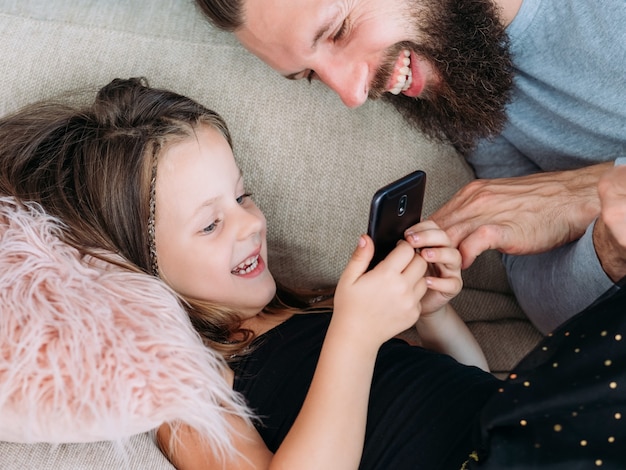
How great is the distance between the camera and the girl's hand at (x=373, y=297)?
0.95 m

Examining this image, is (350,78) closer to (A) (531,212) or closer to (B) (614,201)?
(A) (531,212)

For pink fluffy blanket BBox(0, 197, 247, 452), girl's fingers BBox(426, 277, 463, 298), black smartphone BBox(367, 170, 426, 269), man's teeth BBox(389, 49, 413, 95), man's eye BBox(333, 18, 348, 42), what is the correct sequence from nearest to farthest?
1. pink fluffy blanket BBox(0, 197, 247, 452)
2. black smartphone BBox(367, 170, 426, 269)
3. girl's fingers BBox(426, 277, 463, 298)
4. man's eye BBox(333, 18, 348, 42)
5. man's teeth BBox(389, 49, 413, 95)

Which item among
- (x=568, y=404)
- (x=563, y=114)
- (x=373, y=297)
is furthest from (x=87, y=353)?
(x=563, y=114)

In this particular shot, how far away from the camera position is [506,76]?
1261 millimetres

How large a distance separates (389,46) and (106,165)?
0.55 metres

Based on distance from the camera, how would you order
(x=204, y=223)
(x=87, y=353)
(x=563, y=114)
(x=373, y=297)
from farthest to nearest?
(x=563, y=114) → (x=204, y=223) → (x=373, y=297) → (x=87, y=353)

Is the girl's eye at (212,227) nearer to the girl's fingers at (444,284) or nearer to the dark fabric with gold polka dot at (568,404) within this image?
the girl's fingers at (444,284)

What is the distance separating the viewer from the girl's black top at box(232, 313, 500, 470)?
103 centimetres

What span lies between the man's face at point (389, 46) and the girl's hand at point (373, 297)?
37 cm

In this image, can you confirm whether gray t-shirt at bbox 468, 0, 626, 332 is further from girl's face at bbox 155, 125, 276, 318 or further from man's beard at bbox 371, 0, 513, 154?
girl's face at bbox 155, 125, 276, 318

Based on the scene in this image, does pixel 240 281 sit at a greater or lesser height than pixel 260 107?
lesser

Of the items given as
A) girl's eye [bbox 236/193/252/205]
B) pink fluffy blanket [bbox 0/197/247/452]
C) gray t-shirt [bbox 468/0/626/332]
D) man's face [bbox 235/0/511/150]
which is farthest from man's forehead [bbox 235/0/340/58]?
pink fluffy blanket [bbox 0/197/247/452]

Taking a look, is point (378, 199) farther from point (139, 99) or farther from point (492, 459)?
point (139, 99)

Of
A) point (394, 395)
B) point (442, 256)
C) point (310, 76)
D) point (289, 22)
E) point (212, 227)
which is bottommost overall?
point (394, 395)
